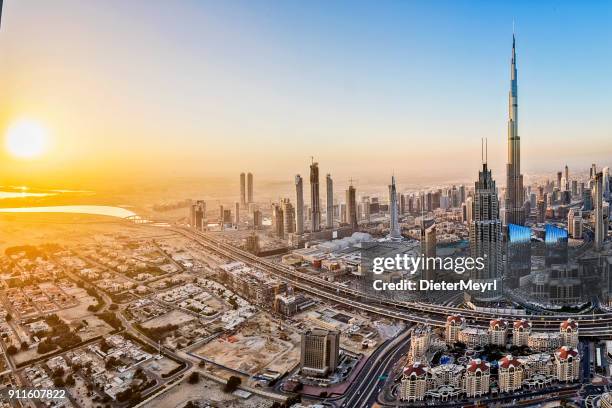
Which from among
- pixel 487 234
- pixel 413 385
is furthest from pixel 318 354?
pixel 487 234

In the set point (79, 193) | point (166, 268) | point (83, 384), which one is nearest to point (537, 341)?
point (83, 384)

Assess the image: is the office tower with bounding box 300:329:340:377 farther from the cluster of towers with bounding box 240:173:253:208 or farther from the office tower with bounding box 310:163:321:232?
the office tower with bounding box 310:163:321:232

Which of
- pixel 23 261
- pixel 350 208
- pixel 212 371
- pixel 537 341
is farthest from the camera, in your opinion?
pixel 350 208

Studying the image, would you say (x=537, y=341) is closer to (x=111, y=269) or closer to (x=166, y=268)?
(x=166, y=268)

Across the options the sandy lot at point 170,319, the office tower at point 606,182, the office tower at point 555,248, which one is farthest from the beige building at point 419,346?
the office tower at point 606,182

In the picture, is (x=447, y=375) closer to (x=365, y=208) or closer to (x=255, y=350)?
(x=255, y=350)

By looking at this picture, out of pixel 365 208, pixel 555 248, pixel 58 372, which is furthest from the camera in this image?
pixel 365 208
